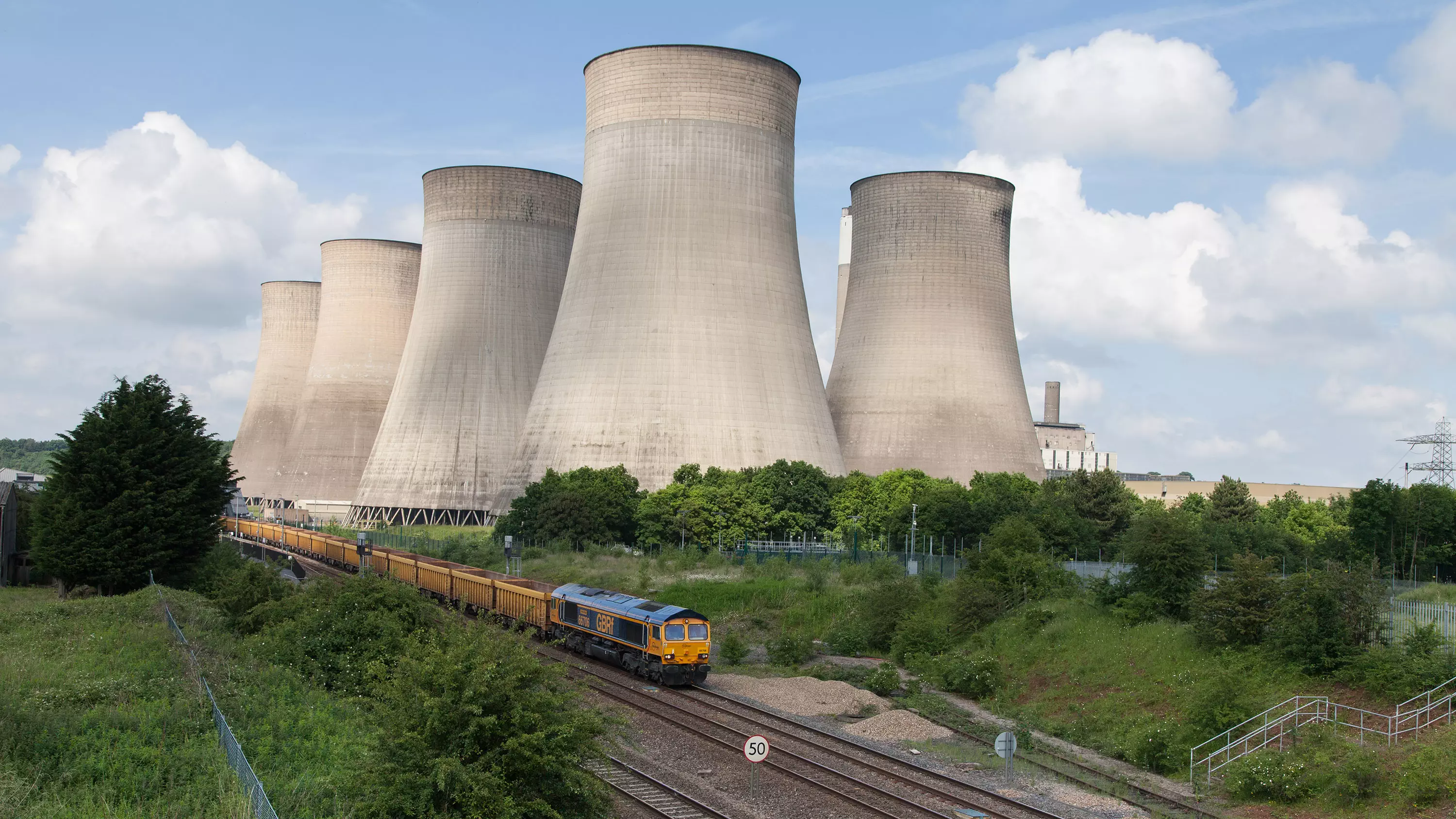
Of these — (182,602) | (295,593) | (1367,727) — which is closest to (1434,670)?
(1367,727)

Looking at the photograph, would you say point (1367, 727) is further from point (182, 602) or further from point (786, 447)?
point (786, 447)

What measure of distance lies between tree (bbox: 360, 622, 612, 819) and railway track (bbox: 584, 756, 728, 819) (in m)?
0.88

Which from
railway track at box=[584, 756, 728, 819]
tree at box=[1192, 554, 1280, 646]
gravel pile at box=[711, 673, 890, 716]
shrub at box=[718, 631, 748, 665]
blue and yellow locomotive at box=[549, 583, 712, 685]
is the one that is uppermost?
tree at box=[1192, 554, 1280, 646]

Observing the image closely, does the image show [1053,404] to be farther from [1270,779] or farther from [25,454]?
[25,454]

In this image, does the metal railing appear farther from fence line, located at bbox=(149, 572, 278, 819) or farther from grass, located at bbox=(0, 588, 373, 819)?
fence line, located at bbox=(149, 572, 278, 819)

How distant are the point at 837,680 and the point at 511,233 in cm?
3638

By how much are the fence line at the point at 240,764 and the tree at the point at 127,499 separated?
1117cm

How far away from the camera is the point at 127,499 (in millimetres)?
26219

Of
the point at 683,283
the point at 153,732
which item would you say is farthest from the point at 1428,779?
the point at 683,283

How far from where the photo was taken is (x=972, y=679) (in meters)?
21.5

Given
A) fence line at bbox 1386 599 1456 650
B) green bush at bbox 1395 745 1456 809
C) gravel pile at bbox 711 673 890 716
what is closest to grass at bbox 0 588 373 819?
gravel pile at bbox 711 673 890 716

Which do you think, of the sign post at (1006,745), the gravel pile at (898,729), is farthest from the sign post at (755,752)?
the gravel pile at (898,729)

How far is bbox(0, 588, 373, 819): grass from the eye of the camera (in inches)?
437

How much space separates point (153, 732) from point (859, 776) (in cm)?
760
